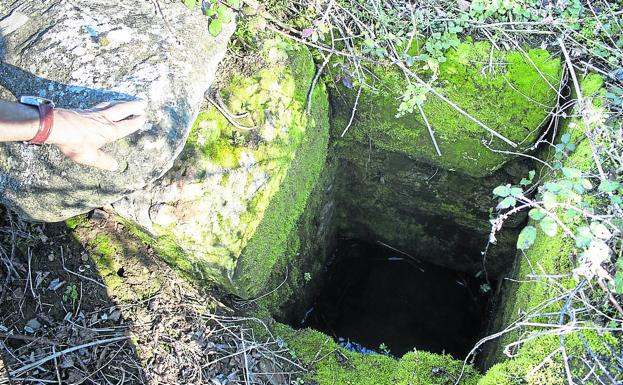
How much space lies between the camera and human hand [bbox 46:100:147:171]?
1.92 meters

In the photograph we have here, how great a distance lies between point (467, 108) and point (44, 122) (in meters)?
2.33

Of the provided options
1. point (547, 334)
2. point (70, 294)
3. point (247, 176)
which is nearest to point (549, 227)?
point (547, 334)

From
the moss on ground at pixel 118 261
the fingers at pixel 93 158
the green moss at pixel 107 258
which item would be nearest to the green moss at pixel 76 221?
the moss on ground at pixel 118 261

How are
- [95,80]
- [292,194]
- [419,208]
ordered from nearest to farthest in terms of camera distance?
[95,80], [292,194], [419,208]

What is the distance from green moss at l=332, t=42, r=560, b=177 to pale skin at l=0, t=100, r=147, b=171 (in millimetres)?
1543

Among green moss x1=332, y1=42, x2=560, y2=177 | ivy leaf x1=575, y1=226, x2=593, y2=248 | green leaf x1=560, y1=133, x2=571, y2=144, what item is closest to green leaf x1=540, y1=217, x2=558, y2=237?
ivy leaf x1=575, y1=226, x2=593, y2=248

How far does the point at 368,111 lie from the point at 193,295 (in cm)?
164

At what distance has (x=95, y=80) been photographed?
7.39ft

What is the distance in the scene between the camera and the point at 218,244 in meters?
2.49

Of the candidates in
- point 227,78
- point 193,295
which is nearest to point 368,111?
point 227,78

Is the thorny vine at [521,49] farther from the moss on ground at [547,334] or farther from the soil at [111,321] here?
the soil at [111,321]

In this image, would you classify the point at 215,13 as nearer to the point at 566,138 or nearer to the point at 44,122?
the point at 44,122

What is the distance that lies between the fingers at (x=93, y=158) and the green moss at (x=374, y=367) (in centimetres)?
136

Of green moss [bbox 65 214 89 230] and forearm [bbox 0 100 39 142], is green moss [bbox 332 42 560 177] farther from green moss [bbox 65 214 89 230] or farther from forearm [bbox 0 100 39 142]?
forearm [bbox 0 100 39 142]
